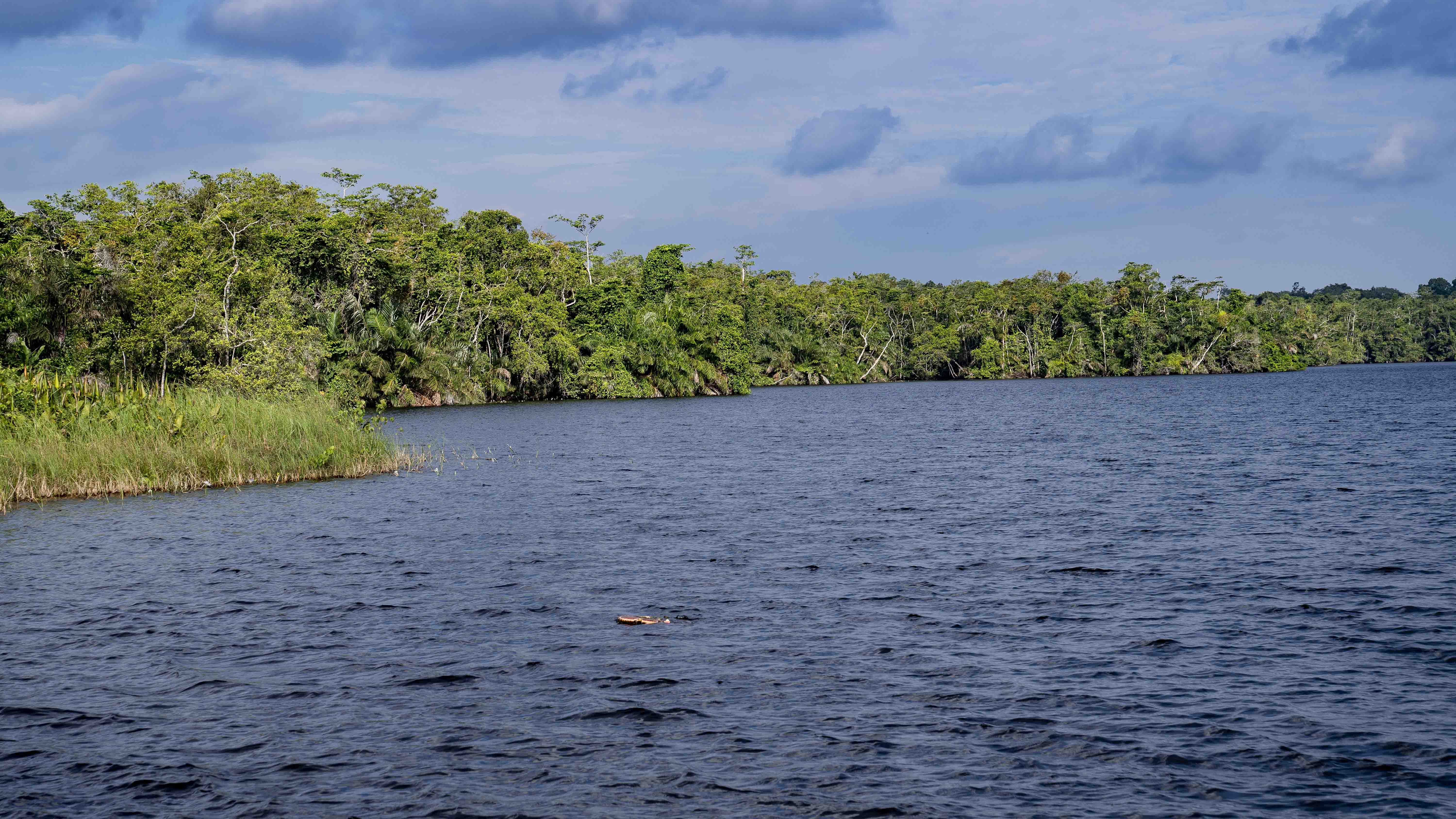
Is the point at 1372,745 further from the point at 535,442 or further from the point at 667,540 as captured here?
the point at 535,442

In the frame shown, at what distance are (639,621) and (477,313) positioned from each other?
80.2 m

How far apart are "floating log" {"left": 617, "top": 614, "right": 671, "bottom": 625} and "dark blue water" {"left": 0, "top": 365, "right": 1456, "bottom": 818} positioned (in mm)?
271

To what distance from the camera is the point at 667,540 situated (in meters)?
24.1

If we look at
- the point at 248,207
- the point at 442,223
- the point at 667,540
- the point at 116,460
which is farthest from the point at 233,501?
the point at 442,223

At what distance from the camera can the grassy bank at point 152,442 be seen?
29.6 metres

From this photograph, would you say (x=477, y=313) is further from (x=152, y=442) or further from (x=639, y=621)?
(x=639, y=621)

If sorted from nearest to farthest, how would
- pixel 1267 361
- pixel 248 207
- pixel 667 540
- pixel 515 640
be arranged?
pixel 515 640, pixel 667 540, pixel 248 207, pixel 1267 361

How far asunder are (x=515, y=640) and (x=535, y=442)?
37018 mm

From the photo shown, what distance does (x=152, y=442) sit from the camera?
31.6 metres

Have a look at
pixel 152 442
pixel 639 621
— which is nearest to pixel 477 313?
pixel 152 442

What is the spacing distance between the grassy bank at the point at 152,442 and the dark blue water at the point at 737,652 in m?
1.32

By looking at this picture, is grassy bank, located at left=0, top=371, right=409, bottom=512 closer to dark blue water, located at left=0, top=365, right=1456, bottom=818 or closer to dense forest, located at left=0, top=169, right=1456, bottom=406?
dark blue water, located at left=0, top=365, right=1456, bottom=818

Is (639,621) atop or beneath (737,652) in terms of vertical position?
atop

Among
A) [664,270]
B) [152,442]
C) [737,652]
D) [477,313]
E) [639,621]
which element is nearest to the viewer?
[737,652]
